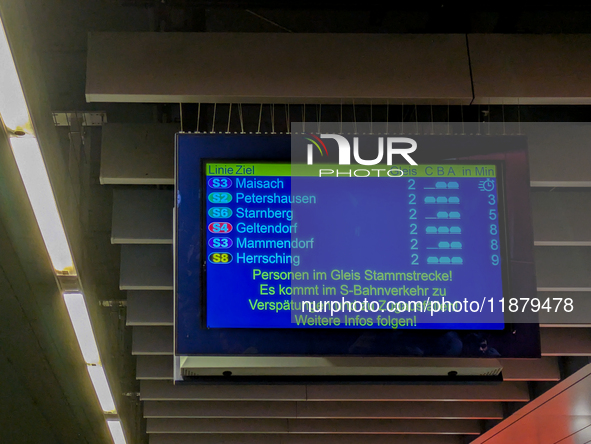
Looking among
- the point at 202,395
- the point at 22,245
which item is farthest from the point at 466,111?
the point at 202,395

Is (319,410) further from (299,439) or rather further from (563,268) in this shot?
(563,268)

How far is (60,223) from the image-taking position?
8.95ft

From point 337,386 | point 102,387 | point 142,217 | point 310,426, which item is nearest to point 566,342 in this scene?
point 337,386

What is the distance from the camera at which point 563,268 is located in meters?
Answer: 3.39

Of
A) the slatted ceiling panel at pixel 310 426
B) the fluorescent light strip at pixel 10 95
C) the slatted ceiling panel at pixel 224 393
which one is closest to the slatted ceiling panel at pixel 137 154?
the fluorescent light strip at pixel 10 95

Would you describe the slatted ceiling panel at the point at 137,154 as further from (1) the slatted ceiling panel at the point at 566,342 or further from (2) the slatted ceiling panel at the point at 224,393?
(1) the slatted ceiling panel at the point at 566,342

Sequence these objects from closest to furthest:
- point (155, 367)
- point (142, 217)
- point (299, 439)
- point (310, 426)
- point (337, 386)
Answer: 1. point (142, 217)
2. point (155, 367)
3. point (337, 386)
4. point (310, 426)
5. point (299, 439)

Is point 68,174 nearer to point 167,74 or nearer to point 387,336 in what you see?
point 167,74

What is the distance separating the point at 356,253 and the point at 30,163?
1447 millimetres

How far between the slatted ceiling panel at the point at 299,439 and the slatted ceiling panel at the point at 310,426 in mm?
195

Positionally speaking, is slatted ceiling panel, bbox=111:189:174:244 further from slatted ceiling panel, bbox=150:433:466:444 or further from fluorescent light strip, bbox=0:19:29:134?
slatted ceiling panel, bbox=150:433:466:444

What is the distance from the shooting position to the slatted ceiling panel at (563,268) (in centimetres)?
332

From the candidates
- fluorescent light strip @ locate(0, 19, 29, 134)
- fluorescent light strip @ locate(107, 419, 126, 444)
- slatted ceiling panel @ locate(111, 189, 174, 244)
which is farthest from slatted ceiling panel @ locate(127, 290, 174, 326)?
fluorescent light strip @ locate(0, 19, 29, 134)

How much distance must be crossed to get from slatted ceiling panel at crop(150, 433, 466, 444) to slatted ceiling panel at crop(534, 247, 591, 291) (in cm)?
281
